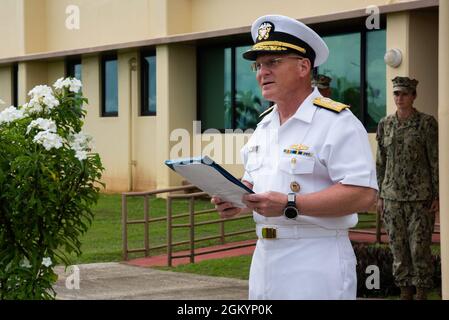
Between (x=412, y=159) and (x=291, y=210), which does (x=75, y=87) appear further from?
(x=412, y=159)

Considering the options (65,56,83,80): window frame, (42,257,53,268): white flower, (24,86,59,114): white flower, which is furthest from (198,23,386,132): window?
(42,257,53,268): white flower

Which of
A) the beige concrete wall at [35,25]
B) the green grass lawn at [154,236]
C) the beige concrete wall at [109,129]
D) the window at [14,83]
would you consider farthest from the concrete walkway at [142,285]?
the window at [14,83]

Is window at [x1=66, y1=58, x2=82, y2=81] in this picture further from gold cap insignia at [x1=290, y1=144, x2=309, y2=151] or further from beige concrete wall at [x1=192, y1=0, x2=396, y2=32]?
gold cap insignia at [x1=290, y1=144, x2=309, y2=151]

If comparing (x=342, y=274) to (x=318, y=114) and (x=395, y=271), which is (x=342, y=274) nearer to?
(x=318, y=114)

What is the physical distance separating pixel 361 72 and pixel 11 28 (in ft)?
40.2

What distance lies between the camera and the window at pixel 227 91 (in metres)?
17.8

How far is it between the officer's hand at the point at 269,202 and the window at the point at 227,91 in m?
13.8

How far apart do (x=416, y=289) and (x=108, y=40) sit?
1423 centimetres

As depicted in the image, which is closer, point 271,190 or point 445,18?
point 271,190

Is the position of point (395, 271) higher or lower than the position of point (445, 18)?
lower

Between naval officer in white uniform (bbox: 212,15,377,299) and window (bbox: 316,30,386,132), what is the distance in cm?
1122

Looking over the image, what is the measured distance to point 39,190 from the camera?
5.15 metres
